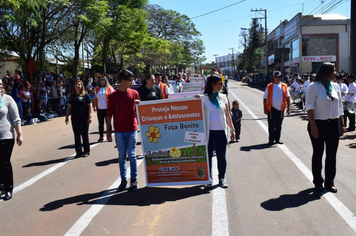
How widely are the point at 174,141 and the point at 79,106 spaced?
12.2ft

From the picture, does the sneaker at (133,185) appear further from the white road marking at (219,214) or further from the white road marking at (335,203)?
the white road marking at (335,203)

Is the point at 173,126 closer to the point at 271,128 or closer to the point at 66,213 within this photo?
the point at 66,213

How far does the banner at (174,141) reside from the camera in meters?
6.08

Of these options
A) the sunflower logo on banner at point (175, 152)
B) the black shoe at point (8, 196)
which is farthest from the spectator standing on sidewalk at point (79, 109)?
the sunflower logo on banner at point (175, 152)

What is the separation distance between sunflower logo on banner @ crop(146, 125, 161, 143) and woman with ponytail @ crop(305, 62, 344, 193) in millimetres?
2468

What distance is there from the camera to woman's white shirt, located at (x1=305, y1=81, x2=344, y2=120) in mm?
5766


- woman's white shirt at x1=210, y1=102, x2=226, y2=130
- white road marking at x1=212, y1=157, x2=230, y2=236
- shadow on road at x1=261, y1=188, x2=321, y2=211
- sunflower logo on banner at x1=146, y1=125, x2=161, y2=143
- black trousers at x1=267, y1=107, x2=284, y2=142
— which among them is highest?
woman's white shirt at x1=210, y1=102, x2=226, y2=130

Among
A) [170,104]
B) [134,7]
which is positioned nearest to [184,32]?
[134,7]

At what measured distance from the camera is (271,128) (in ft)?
32.1

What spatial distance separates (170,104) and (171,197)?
151 cm

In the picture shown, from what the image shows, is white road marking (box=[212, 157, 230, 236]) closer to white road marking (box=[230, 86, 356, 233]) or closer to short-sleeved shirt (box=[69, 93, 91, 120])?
white road marking (box=[230, 86, 356, 233])

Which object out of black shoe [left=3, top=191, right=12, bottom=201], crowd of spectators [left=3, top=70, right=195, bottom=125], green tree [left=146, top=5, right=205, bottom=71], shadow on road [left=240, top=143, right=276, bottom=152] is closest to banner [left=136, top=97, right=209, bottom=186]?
black shoe [left=3, top=191, right=12, bottom=201]

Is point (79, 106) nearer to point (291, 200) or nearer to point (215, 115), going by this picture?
point (215, 115)

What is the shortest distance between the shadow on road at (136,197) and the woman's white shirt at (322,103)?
7.13 feet
